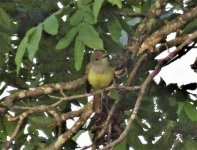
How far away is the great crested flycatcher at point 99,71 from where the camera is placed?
3028 millimetres

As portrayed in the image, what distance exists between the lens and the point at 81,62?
280cm

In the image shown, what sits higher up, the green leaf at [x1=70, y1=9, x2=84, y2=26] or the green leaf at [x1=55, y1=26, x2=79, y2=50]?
the green leaf at [x1=70, y1=9, x2=84, y2=26]

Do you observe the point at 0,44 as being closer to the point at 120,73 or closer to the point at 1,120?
the point at 1,120

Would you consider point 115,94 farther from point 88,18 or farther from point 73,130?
point 88,18

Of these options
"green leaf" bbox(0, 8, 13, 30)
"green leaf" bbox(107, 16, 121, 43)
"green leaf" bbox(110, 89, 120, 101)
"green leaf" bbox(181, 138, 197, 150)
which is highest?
"green leaf" bbox(0, 8, 13, 30)

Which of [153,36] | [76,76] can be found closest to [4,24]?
[76,76]

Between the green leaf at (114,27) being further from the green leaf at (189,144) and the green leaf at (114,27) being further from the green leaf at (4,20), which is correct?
the green leaf at (189,144)

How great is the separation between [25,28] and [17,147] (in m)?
0.68

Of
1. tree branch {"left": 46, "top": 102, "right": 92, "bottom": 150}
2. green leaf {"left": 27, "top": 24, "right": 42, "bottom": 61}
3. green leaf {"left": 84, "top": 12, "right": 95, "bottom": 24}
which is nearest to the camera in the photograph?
green leaf {"left": 27, "top": 24, "right": 42, "bottom": 61}

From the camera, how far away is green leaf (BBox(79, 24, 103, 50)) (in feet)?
8.77

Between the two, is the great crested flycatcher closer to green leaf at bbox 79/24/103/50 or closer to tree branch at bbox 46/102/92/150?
tree branch at bbox 46/102/92/150

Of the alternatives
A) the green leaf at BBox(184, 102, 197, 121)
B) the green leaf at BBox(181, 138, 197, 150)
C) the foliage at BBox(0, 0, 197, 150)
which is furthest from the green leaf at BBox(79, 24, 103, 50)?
the green leaf at BBox(181, 138, 197, 150)

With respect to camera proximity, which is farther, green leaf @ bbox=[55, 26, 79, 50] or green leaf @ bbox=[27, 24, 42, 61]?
green leaf @ bbox=[55, 26, 79, 50]

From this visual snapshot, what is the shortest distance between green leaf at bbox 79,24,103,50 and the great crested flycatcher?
1.07 feet
